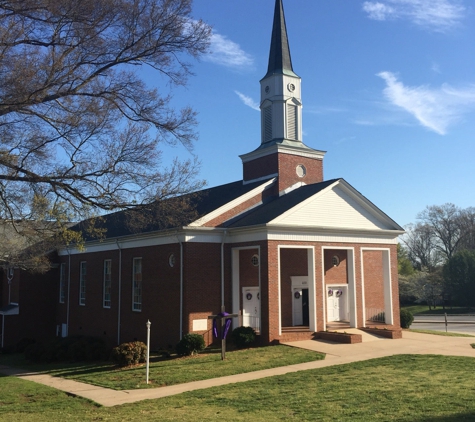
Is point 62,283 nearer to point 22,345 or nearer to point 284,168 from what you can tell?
point 22,345

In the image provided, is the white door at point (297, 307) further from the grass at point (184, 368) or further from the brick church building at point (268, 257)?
the grass at point (184, 368)

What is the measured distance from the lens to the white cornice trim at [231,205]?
2410 centimetres

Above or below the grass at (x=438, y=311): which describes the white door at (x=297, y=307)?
above

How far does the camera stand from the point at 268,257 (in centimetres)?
2244

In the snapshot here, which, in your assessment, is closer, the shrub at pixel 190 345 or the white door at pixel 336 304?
the shrub at pixel 190 345

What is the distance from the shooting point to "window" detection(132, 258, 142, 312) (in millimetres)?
27609

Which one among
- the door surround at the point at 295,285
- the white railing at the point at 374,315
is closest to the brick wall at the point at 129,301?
the door surround at the point at 295,285

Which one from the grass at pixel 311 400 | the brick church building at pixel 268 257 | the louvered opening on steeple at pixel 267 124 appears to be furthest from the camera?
the louvered opening on steeple at pixel 267 124

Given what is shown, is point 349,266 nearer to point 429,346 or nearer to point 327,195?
point 327,195

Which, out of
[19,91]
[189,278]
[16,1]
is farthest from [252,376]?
[16,1]

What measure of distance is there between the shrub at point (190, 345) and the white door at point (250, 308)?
4113 mm

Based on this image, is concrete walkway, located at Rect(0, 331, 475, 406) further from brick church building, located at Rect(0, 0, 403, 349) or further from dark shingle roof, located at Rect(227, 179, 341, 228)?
dark shingle roof, located at Rect(227, 179, 341, 228)

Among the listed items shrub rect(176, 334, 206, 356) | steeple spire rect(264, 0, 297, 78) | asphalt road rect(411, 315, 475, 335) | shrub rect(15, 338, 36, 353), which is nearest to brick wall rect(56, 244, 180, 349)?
shrub rect(176, 334, 206, 356)

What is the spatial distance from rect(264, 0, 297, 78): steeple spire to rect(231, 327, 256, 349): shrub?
14847 millimetres
